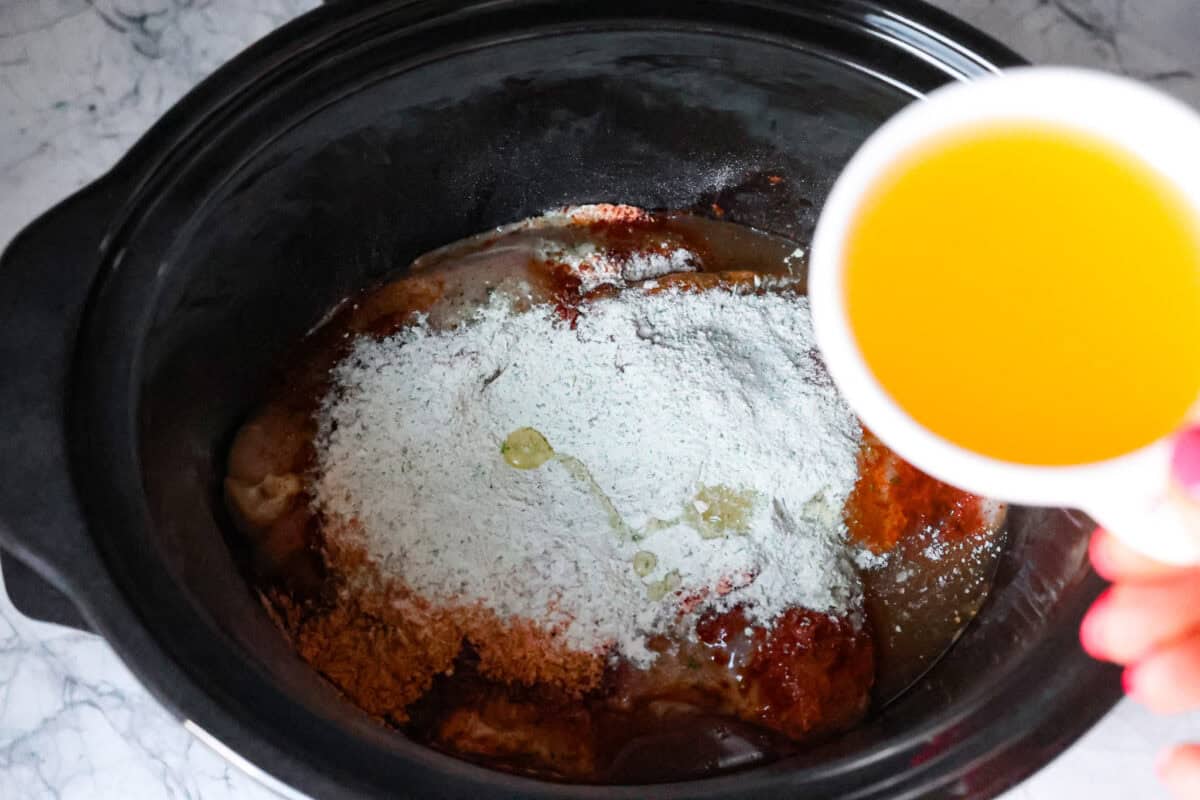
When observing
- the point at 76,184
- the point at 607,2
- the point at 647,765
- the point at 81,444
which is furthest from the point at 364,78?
the point at 647,765

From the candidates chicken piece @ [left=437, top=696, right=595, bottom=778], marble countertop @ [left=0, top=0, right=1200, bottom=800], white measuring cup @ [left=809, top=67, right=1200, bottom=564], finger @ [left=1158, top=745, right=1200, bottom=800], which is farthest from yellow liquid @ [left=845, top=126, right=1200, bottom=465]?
marble countertop @ [left=0, top=0, right=1200, bottom=800]

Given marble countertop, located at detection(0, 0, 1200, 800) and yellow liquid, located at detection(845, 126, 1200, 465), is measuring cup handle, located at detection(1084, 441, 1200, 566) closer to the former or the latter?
yellow liquid, located at detection(845, 126, 1200, 465)

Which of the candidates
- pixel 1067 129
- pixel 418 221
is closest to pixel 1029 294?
pixel 1067 129

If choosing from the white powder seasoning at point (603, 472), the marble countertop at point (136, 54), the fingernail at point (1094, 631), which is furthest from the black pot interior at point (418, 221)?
the marble countertop at point (136, 54)

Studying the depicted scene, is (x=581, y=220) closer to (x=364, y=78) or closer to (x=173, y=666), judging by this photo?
(x=364, y=78)

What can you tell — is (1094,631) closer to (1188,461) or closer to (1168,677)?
(1168,677)

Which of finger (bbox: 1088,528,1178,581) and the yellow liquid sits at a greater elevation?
the yellow liquid
